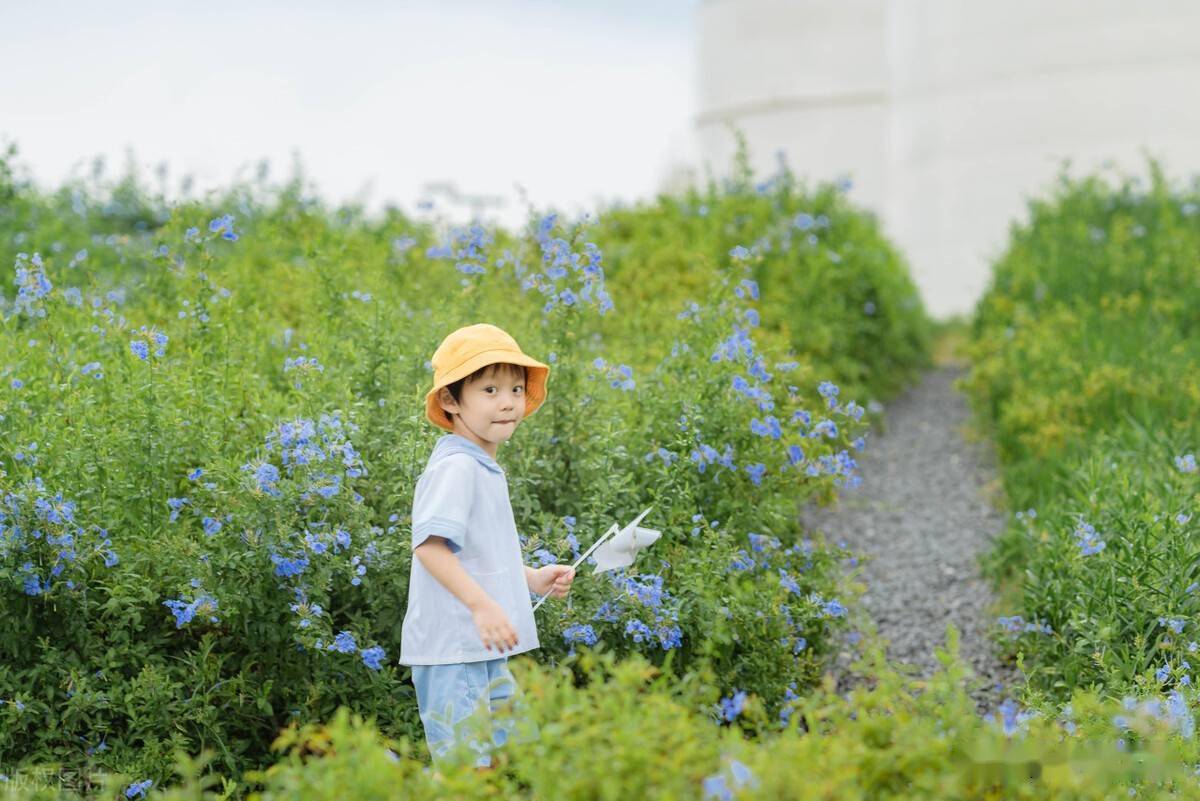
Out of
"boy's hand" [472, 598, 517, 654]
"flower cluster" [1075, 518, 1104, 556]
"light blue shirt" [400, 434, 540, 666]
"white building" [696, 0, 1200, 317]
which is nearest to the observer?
"boy's hand" [472, 598, 517, 654]

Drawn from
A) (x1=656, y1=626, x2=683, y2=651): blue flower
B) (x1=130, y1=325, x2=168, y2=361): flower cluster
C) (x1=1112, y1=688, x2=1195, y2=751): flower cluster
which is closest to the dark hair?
(x1=656, y1=626, x2=683, y2=651): blue flower

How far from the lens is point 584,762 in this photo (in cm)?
229

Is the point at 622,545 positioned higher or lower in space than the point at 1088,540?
higher

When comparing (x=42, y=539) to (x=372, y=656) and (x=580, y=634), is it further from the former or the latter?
(x=580, y=634)

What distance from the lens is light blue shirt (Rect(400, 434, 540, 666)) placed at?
3.02 m

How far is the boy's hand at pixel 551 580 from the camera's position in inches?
129

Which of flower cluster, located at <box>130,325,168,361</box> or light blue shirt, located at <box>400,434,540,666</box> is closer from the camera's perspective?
light blue shirt, located at <box>400,434,540,666</box>

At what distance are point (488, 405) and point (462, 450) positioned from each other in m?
0.12

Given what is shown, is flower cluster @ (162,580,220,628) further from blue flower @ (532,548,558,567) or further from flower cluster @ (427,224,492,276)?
flower cluster @ (427,224,492,276)

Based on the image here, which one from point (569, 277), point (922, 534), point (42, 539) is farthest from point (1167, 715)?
point (922, 534)

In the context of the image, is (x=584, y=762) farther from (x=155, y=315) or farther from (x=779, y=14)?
(x=779, y=14)

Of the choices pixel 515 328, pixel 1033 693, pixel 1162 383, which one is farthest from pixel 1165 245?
pixel 1033 693

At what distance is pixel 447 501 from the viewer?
3.01 meters

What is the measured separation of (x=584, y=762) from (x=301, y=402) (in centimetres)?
220
